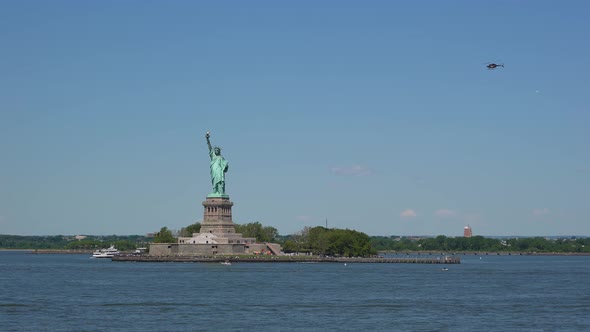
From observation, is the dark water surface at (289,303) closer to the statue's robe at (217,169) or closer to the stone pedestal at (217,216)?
the stone pedestal at (217,216)

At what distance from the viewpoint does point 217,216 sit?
148 meters

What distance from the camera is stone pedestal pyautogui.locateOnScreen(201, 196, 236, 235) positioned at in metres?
148

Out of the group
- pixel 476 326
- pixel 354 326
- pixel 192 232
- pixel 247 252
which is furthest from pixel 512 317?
pixel 192 232

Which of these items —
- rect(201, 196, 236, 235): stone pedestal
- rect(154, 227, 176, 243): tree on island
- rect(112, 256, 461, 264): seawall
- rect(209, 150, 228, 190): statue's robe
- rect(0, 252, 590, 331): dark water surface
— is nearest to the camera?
rect(0, 252, 590, 331): dark water surface

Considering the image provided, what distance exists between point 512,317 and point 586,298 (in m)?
16.5

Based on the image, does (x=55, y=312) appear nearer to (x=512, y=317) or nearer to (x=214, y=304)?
(x=214, y=304)

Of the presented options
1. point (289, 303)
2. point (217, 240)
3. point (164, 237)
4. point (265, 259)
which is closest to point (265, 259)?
point (265, 259)

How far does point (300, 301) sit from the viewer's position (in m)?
70.8

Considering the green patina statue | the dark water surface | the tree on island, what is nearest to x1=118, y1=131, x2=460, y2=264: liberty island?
the green patina statue

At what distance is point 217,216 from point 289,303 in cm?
7969

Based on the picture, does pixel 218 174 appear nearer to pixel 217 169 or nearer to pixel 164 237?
pixel 217 169

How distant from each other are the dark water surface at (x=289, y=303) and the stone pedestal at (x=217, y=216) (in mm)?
44940

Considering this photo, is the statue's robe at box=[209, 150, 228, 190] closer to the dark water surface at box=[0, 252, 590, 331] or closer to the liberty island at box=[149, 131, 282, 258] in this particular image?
the liberty island at box=[149, 131, 282, 258]

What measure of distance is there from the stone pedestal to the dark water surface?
147 feet
